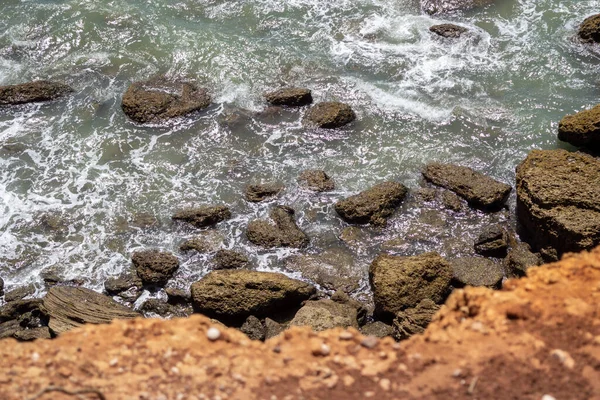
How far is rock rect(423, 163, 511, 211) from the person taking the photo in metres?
13.3

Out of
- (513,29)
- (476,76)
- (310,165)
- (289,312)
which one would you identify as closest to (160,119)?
(310,165)

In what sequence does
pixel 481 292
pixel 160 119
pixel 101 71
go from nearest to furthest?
pixel 481 292
pixel 160 119
pixel 101 71

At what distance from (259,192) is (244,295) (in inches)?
124

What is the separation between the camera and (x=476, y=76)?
16.8m

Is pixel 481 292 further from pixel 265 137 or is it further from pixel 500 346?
pixel 265 137

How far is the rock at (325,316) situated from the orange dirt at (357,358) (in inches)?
157

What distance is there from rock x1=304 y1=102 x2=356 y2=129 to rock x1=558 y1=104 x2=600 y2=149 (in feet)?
16.4

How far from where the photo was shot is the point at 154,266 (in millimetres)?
12477

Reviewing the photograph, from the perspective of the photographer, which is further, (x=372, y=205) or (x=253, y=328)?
(x=372, y=205)

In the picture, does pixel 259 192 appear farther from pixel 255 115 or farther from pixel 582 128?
pixel 582 128

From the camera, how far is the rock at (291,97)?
15.9 m

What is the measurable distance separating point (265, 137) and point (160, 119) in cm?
282

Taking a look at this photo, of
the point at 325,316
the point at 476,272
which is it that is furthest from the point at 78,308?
the point at 476,272

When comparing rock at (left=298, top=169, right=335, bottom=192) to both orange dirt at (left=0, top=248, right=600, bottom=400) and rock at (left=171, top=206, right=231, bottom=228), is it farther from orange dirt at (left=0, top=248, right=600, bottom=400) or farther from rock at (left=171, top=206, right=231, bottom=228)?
orange dirt at (left=0, top=248, right=600, bottom=400)
